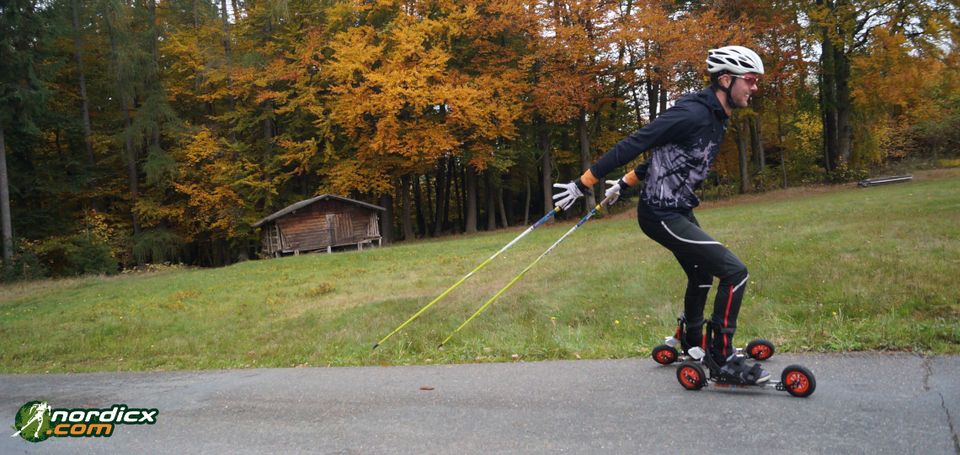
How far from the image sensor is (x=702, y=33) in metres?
28.9

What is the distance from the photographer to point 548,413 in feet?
13.4

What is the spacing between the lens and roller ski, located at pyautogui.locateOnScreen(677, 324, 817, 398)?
3859 mm

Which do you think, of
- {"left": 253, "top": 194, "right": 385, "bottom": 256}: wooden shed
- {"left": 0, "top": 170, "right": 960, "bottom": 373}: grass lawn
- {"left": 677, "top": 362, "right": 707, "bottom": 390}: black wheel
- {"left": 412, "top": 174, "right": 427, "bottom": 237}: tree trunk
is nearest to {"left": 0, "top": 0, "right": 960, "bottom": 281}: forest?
{"left": 253, "top": 194, "right": 385, "bottom": 256}: wooden shed

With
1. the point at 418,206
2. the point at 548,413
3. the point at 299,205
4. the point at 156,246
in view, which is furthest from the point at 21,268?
the point at 548,413

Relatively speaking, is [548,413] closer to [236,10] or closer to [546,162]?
[546,162]

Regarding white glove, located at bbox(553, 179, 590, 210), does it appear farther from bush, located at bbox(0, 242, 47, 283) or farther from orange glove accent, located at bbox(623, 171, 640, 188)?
bush, located at bbox(0, 242, 47, 283)

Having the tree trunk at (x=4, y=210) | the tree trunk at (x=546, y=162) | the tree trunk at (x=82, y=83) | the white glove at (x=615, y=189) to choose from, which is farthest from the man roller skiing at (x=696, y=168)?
the tree trunk at (x=82, y=83)

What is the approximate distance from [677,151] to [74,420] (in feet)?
17.2

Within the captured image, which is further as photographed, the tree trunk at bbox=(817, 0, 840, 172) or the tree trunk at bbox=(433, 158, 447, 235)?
the tree trunk at bbox=(433, 158, 447, 235)

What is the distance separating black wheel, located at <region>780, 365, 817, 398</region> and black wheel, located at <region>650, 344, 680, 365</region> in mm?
1008

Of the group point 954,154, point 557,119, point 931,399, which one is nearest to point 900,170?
point 954,154

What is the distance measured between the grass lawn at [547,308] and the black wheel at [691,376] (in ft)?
4.28

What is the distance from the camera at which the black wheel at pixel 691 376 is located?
→ 4.18 meters

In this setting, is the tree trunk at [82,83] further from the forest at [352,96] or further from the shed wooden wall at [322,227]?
the shed wooden wall at [322,227]
